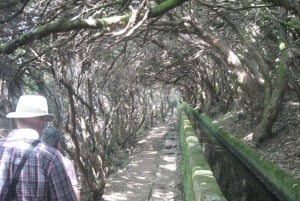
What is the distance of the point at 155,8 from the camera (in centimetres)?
534

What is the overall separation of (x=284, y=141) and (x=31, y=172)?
995 cm

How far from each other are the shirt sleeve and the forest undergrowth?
6.85 metres

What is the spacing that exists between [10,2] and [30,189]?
407cm

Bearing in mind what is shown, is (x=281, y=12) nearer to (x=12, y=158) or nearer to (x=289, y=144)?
(x=289, y=144)

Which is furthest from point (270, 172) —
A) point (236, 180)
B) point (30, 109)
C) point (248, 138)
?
point (30, 109)

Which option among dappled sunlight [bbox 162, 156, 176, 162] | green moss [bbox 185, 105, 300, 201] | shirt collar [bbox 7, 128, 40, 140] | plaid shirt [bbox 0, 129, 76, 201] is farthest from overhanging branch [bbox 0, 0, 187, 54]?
dappled sunlight [bbox 162, 156, 176, 162]

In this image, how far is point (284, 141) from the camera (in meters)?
12.0

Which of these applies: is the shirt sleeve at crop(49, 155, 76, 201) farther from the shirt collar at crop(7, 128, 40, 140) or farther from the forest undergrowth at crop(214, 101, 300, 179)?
the forest undergrowth at crop(214, 101, 300, 179)

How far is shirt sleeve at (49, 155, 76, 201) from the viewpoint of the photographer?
3.03 meters

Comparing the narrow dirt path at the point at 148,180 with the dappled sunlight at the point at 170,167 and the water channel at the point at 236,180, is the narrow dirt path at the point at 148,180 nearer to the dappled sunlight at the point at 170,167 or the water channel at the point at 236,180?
the dappled sunlight at the point at 170,167

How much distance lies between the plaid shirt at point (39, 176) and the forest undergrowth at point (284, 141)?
690 cm

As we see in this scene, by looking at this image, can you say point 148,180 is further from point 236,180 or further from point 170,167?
point 236,180

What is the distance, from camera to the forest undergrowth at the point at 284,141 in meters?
10.2

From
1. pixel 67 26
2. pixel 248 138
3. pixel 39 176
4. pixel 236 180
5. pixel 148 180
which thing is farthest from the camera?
pixel 248 138
